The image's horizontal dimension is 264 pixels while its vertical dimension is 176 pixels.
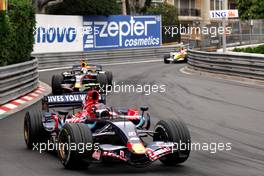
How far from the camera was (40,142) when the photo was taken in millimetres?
10383

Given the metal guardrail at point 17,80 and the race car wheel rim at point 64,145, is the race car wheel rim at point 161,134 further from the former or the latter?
the metal guardrail at point 17,80

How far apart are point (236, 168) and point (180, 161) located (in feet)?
2.48

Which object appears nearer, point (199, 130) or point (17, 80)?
point (199, 130)

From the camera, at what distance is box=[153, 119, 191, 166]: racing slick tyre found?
858cm

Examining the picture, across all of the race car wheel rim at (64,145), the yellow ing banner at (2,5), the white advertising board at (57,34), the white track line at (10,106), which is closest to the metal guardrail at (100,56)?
the white advertising board at (57,34)

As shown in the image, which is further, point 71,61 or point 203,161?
point 71,61

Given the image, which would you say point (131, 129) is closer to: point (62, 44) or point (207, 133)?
point (207, 133)

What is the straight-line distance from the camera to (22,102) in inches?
699

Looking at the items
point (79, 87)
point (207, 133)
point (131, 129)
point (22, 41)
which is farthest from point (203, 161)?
point (22, 41)

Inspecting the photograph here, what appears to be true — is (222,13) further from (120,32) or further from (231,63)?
(120,32)

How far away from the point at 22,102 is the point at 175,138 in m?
9.84

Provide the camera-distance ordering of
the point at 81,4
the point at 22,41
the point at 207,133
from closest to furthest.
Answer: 1. the point at 207,133
2. the point at 22,41
3. the point at 81,4

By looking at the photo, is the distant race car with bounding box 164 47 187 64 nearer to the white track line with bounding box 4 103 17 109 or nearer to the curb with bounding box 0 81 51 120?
the curb with bounding box 0 81 51 120

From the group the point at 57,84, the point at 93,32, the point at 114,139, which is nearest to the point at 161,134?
the point at 114,139
